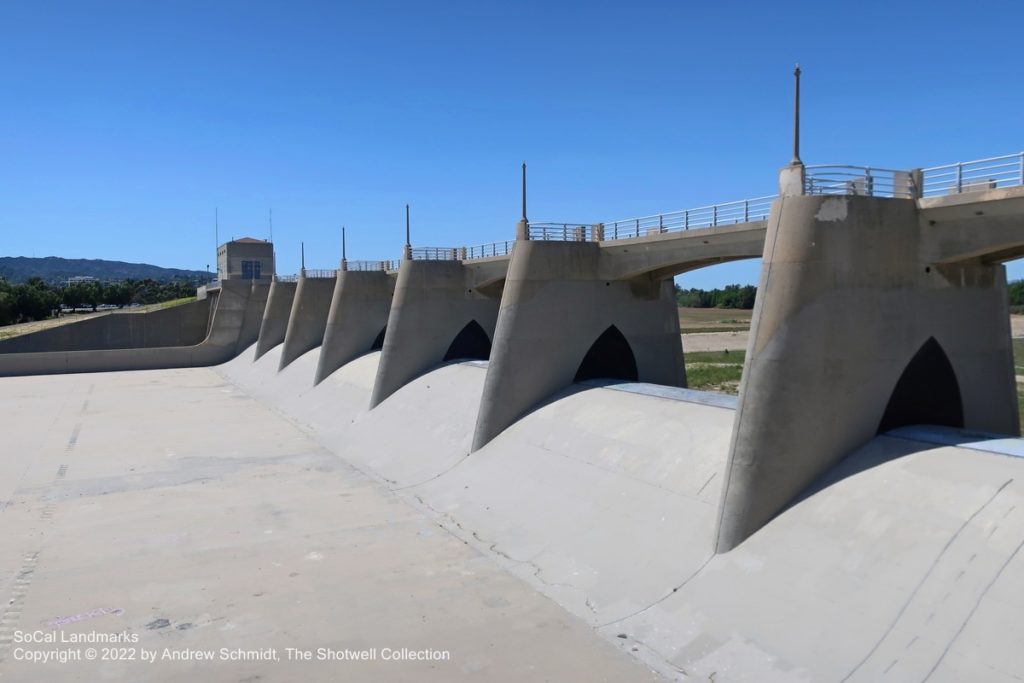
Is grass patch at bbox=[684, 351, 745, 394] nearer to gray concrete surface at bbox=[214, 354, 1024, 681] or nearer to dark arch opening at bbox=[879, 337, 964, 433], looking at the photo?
gray concrete surface at bbox=[214, 354, 1024, 681]

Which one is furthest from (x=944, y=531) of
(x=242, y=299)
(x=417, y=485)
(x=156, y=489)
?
(x=242, y=299)

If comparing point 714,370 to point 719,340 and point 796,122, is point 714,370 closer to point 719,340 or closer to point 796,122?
point 719,340

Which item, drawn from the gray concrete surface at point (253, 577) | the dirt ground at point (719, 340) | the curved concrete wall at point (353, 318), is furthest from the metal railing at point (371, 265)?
the dirt ground at point (719, 340)

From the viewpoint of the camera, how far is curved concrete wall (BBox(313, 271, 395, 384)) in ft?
139

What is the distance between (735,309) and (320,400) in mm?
104601

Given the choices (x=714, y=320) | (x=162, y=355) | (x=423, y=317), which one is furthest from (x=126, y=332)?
(x=714, y=320)

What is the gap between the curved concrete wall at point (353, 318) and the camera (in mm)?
42469

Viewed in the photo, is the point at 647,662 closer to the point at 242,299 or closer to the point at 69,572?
the point at 69,572

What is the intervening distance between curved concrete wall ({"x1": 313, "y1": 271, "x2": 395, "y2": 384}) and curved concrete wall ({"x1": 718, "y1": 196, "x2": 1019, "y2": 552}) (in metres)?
30.7

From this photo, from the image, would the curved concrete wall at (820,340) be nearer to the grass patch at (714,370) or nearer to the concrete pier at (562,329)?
the concrete pier at (562,329)

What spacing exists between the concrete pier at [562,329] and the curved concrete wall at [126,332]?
156ft

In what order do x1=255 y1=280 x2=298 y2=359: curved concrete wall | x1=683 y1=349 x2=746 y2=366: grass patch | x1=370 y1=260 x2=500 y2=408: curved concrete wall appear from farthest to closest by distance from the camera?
x1=683 y1=349 x2=746 y2=366: grass patch < x1=255 y1=280 x2=298 y2=359: curved concrete wall < x1=370 y1=260 x2=500 y2=408: curved concrete wall

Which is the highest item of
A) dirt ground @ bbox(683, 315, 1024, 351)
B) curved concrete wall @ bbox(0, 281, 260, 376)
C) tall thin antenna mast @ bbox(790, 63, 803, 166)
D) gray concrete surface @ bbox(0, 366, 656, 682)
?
tall thin antenna mast @ bbox(790, 63, 803, 166)

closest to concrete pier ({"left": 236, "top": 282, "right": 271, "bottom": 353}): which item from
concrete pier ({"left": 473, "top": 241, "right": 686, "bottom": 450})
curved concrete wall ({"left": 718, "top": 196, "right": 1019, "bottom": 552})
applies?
concrete pier ({"left": 473, "top": 241, "right": 686, "bottom": 450})
